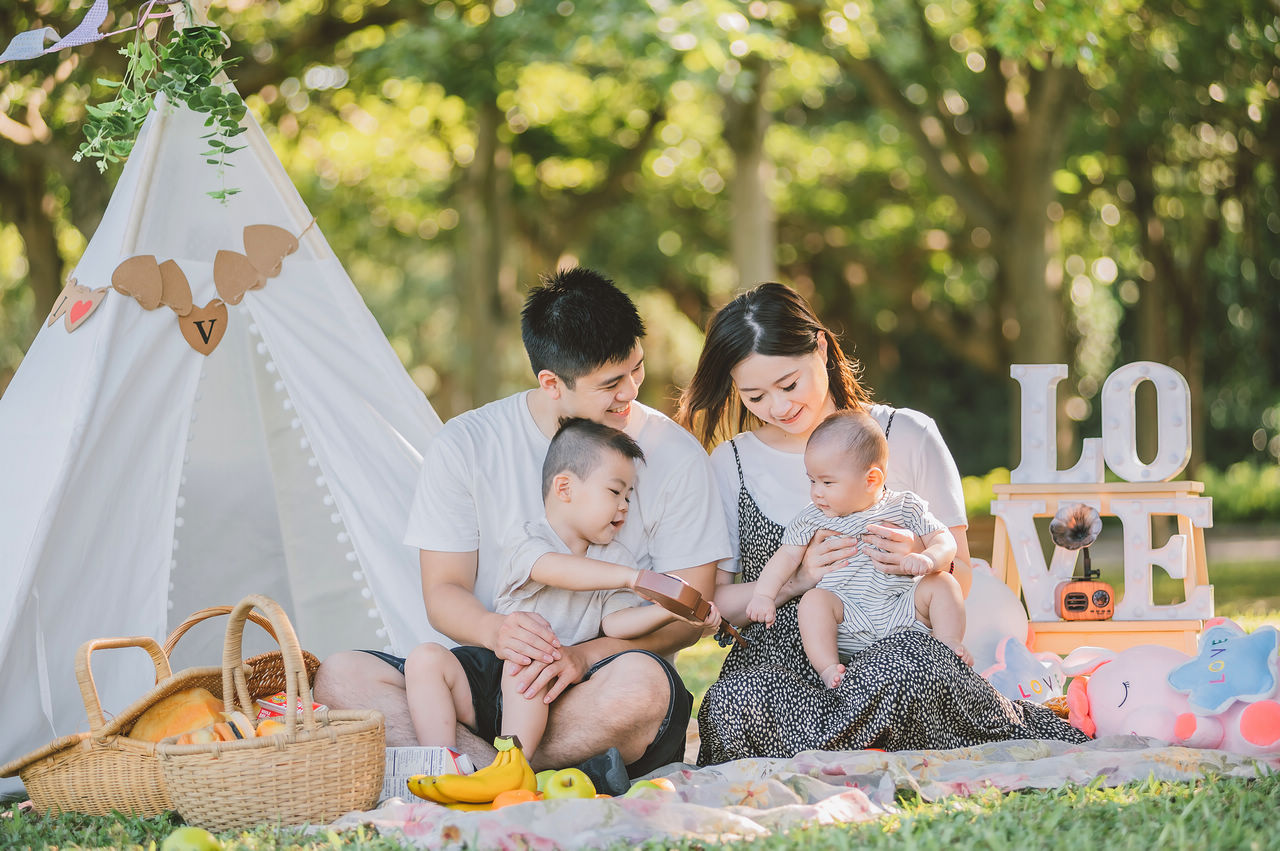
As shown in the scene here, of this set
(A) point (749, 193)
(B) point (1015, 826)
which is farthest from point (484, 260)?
(B) point (1015, 826)

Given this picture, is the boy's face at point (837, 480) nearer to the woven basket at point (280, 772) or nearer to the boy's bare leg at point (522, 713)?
the boy's bare leg at point (522, 713)

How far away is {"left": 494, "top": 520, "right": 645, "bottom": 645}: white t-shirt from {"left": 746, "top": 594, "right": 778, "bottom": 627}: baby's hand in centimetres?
29

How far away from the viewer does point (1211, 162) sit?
11.0m

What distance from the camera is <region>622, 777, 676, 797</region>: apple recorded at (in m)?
2.80

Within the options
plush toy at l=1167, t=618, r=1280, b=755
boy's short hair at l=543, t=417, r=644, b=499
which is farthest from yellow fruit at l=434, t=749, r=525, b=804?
plush toy at l=1167, t=618, r=1280, b=755

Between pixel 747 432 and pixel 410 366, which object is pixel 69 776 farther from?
pixel 410 366

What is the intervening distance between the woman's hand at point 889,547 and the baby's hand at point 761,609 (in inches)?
12.0

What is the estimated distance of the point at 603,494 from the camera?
319 centimetres

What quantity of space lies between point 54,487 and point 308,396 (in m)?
0.87

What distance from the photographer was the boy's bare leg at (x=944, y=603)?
11.1ft

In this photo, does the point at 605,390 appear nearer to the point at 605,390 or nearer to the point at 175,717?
the point at 605,390

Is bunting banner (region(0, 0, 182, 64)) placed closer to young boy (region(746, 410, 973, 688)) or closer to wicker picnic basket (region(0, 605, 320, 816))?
wicker picnic basket (region(0, 605, 320, 816))

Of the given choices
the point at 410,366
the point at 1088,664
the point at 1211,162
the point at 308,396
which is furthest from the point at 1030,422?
the point at 410,366

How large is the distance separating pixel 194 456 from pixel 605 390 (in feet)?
5.63
